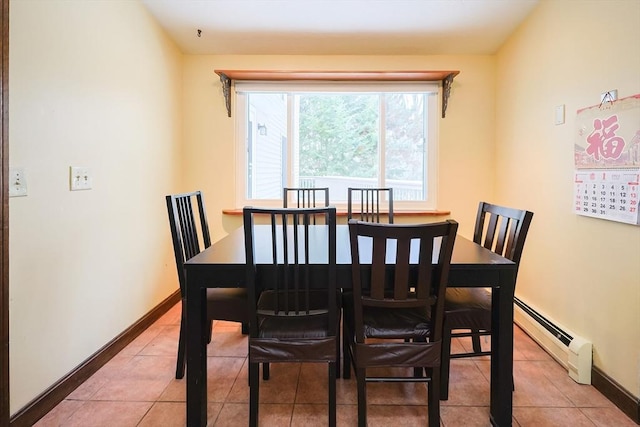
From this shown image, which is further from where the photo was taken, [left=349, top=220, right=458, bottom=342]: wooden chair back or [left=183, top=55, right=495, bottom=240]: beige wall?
[left=183, top=55, right=495, bottom=240]: beige wall

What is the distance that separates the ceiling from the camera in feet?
7.92

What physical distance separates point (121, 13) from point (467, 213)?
3063 mm

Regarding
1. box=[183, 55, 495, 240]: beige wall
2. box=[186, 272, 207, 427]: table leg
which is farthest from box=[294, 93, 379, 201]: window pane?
box=[186, 272, 207, 427]: table leg

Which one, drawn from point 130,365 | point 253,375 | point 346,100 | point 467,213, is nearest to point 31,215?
point 130,365

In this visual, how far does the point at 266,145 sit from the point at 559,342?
2675 mm

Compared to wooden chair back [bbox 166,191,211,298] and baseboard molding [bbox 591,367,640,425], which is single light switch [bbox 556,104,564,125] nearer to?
baseboard molding [bbox 591,367,640,425]

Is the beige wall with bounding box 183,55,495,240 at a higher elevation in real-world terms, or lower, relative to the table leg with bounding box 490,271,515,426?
higher

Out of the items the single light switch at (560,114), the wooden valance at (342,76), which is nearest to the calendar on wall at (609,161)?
the single light switch at (560,114)

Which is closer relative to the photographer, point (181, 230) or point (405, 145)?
point (181, 230)

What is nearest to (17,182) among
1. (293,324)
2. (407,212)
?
(293,324)

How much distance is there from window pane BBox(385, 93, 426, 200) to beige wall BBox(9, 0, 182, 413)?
1.97 metres

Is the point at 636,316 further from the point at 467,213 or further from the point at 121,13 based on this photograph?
the point at 121,13

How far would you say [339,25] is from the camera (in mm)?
2672

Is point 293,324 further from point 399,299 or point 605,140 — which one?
point 605,140
